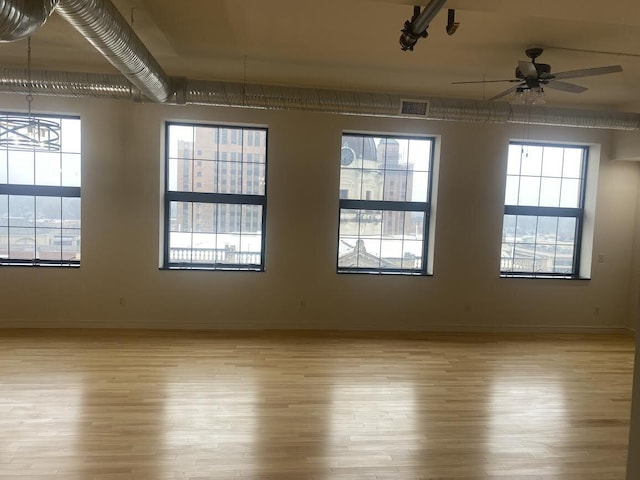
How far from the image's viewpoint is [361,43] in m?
3.52

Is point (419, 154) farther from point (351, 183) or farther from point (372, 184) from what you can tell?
point (351, 183)

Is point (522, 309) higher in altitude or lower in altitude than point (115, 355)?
higher

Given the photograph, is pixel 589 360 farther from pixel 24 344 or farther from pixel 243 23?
pixel 24 344

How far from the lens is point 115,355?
4.25 m

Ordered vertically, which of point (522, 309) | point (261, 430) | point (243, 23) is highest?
point (243, 23)

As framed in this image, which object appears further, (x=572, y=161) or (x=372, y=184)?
(x=572, y=161)

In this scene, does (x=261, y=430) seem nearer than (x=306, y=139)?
Yes

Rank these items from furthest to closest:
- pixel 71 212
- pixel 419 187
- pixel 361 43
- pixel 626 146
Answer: pixel 419 187 < pixel 626 146 < pixel 71 212 < pixel 361 43

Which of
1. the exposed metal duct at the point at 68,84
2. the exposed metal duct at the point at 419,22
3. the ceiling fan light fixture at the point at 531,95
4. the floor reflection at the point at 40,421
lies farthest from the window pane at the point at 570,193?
the floor reflection at the point at 40,421

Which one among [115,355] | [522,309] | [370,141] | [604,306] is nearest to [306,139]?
[370,141]

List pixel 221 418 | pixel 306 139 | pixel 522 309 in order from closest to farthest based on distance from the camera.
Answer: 1. pixel 221 418
2. pixel 306 139
3. pixel 522 309

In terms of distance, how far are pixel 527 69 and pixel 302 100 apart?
200cm

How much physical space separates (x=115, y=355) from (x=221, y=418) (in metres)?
1.80

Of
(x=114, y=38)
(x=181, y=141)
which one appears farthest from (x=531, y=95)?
(x=181, y=141)
